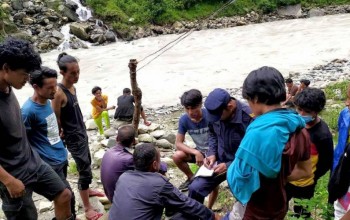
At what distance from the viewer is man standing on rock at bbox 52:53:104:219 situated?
3994 mm

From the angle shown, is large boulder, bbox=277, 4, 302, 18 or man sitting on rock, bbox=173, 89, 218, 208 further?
large boulder, bbox=277, 4, 302, 18

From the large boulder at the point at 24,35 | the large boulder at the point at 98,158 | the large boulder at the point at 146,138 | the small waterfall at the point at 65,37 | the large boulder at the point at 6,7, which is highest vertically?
the large boulder at the point at 6,7

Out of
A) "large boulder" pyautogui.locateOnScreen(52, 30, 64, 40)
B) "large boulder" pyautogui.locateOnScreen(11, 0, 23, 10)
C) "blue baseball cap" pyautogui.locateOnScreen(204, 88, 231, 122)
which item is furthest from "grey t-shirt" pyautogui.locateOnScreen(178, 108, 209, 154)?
"large boulder" pyautogui.locateOnScreen(11, 0, 23, 10)

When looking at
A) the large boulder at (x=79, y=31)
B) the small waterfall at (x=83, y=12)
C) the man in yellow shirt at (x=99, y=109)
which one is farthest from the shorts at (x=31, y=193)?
the small waterfall at (x=83, y=12)

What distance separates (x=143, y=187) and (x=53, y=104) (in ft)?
4.82

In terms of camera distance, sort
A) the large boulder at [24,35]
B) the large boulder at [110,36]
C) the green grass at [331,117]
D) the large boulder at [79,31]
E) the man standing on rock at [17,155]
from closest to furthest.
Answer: the man standing on rock at [17,155] < the green grass at [331,117] < the large boulder at [24,35] < the large boulder at [79,31] < the large boulder at [110,36]

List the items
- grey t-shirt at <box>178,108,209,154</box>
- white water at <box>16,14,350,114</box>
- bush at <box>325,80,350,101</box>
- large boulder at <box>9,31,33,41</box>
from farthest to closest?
large boulder at <box>9,31,33,41</box>, white water at <box>16,14,350,114</box>, bush at <box>325,80,350,101</box>, grey t-shirt at <box>178,108,209,154</box>

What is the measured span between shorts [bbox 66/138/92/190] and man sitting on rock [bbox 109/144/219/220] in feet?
3.88

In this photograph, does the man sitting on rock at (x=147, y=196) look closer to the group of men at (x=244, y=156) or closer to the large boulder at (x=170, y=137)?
the group of men at (x=244, y=156)

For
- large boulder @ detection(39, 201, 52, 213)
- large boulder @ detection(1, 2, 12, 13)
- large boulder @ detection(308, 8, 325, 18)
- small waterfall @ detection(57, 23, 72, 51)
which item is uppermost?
large boulder @ detection(1, 2, 12, 13)

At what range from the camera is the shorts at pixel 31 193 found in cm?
300

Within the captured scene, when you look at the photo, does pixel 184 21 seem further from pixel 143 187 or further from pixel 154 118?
pixel 143 187

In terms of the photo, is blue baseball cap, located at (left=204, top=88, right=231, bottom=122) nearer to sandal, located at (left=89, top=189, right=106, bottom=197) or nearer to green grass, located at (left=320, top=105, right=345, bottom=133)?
sandal, located at (left=89, top=189, right=106, bottom=197)

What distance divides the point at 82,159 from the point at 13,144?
51.6 inches
